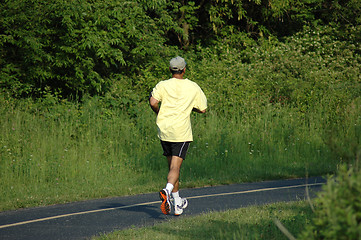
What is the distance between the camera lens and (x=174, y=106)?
7.87 m

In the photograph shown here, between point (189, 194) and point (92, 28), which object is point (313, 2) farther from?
point (189, 194)

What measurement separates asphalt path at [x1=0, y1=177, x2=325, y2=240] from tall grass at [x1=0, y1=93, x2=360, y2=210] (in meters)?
0.76

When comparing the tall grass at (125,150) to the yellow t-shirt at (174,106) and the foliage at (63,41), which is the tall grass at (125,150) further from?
the yellow t-shirt at (174,106)

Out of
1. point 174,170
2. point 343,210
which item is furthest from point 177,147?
point 343,210

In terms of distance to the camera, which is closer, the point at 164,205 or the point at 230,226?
the point at 230,226

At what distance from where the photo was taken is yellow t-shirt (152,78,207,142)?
786 centimetres

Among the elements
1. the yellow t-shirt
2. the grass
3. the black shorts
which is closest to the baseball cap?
the yellow t-shirt

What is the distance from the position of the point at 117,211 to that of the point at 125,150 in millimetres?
5988

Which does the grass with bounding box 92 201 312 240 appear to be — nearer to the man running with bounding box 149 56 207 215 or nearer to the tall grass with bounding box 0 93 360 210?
the man running with bounding box 149 56 207 215

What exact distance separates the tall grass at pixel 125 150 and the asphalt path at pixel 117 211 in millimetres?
765

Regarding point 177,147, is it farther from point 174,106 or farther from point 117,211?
point 117,211

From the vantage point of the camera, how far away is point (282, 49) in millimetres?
22891

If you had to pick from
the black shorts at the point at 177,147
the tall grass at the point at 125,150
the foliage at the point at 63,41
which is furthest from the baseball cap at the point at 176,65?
the foliage at the point at 63,41

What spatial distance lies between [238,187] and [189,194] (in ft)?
4.76
